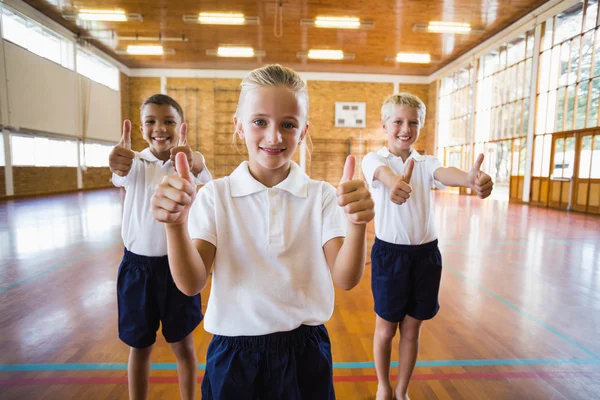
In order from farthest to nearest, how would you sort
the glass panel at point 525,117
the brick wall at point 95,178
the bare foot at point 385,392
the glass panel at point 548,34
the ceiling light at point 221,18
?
the brick wall at point 95,178 < the glass panel at point 525,117 < the ceiling light at point 221,18 < the glass panel at point 548,34 < the bare foot at point 385,392

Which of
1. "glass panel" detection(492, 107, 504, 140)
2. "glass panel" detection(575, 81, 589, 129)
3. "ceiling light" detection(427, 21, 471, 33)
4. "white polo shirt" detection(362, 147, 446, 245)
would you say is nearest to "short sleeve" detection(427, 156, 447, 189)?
"white polo shirt" detection(362, 147, 446, 245)

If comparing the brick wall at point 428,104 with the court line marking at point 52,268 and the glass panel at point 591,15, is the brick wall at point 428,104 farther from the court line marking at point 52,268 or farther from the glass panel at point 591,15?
the court line marking at point 52,268

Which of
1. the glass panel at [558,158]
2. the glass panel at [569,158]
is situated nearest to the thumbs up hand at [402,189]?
the glass panel at [569,158]

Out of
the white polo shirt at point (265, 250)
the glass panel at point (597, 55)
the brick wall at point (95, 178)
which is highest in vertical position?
the glass panel at point (597, 55)

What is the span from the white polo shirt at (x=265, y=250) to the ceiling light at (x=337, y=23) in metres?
12.2

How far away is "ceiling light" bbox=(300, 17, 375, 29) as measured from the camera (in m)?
11.8

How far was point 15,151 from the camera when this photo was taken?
11148mm

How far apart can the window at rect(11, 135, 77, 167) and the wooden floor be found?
7724 mm

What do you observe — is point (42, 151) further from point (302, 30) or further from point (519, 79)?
point (519, 79)

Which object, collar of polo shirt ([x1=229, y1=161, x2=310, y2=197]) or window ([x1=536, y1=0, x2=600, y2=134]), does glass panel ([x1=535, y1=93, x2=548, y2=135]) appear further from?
collar of polo shirt ([x1=229, y1=161, x2=310, y2=197])

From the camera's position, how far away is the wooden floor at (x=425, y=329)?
216 centimetres

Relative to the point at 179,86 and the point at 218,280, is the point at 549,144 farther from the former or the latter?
the point at 179,86

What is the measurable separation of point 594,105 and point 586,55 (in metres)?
1.49

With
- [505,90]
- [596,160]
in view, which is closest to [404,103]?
[596,160]
